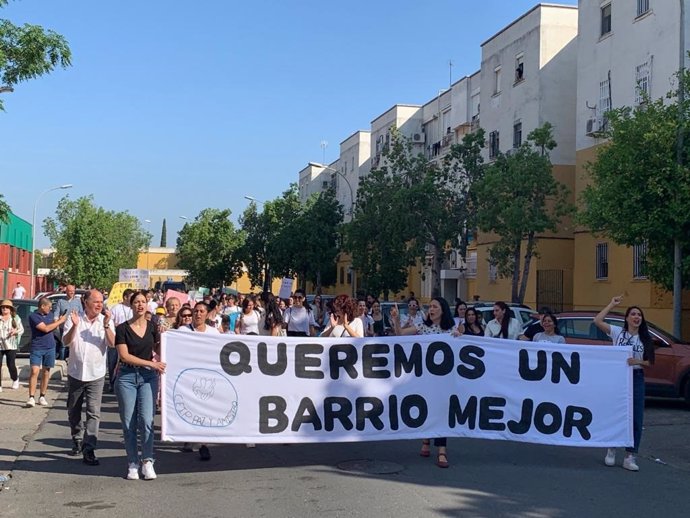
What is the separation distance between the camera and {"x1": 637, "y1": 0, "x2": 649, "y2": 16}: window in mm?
25175

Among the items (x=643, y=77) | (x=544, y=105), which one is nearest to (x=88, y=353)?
(x=643, y=77)

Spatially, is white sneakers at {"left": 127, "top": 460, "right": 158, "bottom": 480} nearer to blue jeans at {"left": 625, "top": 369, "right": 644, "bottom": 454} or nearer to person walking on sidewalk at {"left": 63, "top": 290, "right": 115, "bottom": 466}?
person walking on sidewalk at {"left": 63, "top": 290, "right": 115, "bottom": 466}

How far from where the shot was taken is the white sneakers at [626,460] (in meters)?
8.92

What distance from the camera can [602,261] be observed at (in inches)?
1065

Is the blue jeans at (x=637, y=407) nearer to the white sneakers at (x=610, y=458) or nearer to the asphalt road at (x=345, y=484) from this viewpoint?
the white sneakers at (x=610, y=458)

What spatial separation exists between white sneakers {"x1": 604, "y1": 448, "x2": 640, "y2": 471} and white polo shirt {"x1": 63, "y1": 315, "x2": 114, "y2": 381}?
5712 mm

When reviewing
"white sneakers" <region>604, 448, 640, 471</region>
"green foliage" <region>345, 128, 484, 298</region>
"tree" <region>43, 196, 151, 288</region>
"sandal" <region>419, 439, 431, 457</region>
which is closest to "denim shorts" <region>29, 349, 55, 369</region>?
"sandal" <region>419, 439, 431, 457</region>

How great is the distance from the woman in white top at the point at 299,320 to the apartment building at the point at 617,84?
450 inches

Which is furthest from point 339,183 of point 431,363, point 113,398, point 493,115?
point 431,363

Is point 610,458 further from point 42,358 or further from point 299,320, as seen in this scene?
point 42,358

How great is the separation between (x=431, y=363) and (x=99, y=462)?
3.77 metres

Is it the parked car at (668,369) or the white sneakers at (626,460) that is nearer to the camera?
the white sneakers at (626,460)

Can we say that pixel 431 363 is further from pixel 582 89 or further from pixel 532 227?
pixel 582 89

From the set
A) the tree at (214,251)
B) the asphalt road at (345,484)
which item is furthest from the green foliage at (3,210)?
the tree at (214,251)
